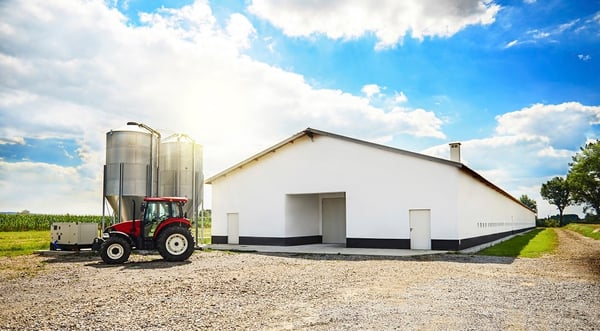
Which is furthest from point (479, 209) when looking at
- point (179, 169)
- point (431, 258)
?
point (179, 169)

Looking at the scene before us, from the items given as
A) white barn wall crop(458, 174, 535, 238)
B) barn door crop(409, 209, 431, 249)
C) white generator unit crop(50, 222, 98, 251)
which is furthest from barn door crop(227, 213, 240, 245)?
white barn wall crop(458, 174, 535, 238)

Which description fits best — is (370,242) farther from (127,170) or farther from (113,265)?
(127,170)

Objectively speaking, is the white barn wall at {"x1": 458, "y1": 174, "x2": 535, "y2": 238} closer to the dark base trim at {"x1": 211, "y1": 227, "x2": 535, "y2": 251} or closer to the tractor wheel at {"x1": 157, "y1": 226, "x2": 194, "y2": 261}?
the dark base trim at {"x1": 211, "y1": 227, "x2": 535, "y2": 251}

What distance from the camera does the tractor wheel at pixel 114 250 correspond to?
15.3 metres

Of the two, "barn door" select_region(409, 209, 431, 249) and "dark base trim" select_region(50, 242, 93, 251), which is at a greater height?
"barn door" select_region(409, 209, 431, 249)

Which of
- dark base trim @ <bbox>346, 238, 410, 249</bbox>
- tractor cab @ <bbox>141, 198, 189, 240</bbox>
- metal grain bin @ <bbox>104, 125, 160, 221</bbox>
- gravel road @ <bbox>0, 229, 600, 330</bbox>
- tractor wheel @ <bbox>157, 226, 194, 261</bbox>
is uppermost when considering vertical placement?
metal grain bin @ <bbox>104, 125, 160, 221</bbox>

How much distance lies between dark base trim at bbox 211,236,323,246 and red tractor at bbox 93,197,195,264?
773 cm

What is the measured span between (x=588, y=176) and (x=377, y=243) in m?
60.2

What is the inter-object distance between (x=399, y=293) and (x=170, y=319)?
4649 millimetres

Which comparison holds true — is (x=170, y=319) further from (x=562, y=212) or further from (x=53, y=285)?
(x=562, y=212)

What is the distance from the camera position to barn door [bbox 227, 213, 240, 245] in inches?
986

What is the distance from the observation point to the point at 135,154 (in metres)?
21.2

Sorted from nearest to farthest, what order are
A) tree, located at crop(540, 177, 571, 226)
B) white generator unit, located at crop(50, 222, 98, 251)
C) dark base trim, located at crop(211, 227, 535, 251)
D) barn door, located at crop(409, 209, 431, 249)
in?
white generator unit, located at crop(50, 222, 98, 251)
dark base trim, located at crop(211, 227, 535, 251)
barn door, located at crop(409, 209, 431, 249)
tree, located at crop(540, 177, 571, 226)

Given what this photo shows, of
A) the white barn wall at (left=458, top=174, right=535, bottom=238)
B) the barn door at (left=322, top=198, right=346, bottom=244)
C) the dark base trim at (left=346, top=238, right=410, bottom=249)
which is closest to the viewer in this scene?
the dark base trim at (left=346, top=238, right=410, bottom=249)
